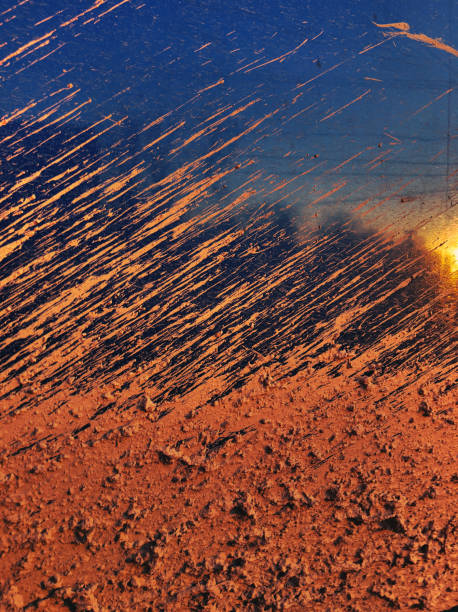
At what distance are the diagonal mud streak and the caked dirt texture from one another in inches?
3.4

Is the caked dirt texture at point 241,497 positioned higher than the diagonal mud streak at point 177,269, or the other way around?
the diagonal mud streak at point 177,269

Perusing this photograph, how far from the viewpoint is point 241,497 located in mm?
971

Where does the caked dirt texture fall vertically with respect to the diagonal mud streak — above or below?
below

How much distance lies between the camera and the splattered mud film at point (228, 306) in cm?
95

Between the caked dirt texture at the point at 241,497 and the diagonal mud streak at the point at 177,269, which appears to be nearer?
the caked dirt texture at the point at 241,497

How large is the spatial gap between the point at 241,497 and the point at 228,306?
18.9 inches

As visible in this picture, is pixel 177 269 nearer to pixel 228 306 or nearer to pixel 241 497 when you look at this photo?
pixel 228 306

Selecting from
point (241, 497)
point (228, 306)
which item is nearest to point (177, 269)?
point (228, 306)

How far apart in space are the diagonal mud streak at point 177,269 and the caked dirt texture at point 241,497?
0.09 metres

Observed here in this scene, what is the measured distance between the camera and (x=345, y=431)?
3.31 feet

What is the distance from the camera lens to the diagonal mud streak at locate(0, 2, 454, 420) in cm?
104

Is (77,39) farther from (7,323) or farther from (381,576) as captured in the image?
(381,576)

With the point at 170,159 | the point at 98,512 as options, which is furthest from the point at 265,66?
the point at 98,512

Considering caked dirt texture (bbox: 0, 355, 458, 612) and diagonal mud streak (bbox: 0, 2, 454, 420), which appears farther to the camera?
diagonal mud streak (bbox: 0, 2, 454, 420)
